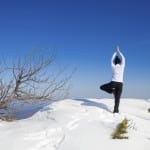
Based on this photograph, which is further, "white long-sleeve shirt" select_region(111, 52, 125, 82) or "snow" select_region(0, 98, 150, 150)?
"white long-sleeve shirt" select_region(111, 52, 125, 82)

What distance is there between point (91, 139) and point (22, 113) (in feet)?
15.5

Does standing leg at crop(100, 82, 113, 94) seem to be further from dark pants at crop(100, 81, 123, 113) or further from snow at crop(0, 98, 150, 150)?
snow at crop(0, 98, 150, 150)

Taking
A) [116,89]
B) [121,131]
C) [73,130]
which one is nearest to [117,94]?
[116,89]

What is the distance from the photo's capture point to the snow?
696 centimetres

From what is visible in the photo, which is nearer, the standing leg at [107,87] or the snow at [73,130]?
the snow at [73,130]

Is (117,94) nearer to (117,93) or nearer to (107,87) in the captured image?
(117,93)

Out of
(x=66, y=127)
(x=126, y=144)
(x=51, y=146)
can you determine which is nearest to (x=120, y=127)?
(x=126, y=144)

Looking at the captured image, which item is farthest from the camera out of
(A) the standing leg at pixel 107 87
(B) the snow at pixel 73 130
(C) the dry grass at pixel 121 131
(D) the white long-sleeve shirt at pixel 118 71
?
(A) the standing leg at pixel 107 87

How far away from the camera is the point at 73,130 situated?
773 centimetres

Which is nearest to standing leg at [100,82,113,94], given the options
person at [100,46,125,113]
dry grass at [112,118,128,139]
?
person at [100,46,125,113]

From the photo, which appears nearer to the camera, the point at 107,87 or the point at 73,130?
the point at 73,130

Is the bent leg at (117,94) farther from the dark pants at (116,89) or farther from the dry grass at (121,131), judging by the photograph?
the dry grass at (121,131)

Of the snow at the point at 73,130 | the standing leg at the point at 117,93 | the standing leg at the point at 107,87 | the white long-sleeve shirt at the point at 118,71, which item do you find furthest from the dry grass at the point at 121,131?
the white long-sleeve shirt at the point at 118,71

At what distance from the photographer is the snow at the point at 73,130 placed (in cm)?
696
